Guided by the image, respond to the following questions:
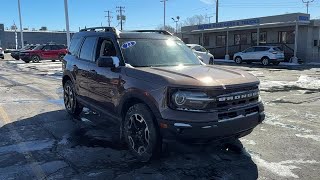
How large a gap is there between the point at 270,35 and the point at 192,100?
30627 millimetres

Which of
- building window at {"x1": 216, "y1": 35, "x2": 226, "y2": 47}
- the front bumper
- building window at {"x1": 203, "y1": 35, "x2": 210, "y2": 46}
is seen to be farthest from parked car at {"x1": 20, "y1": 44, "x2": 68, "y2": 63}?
the front bumper

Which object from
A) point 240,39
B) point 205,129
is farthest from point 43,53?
point 205,129

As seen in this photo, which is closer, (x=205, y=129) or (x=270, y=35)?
(x=205, y=129)

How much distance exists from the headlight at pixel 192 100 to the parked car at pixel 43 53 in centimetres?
2991

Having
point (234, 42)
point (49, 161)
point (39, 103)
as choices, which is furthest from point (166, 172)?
point (234, 42)

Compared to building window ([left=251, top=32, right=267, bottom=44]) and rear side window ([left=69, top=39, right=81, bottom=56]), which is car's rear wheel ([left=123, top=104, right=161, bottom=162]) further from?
building window ([left=251, top=32, right=267, bottom=44])

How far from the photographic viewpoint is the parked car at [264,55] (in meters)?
27.2

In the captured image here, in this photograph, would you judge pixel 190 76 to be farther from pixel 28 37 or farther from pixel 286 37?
pixel 28 37

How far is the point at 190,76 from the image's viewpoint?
15.3 ft

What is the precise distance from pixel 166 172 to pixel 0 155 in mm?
2593

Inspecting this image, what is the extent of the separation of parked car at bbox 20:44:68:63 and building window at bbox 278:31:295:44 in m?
20.1

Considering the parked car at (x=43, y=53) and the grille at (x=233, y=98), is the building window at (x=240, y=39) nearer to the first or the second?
the parked car at (x=43, y=53)

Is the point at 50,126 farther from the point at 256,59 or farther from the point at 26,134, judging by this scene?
the point at 256,59

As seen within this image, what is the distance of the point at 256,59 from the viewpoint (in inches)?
1128
